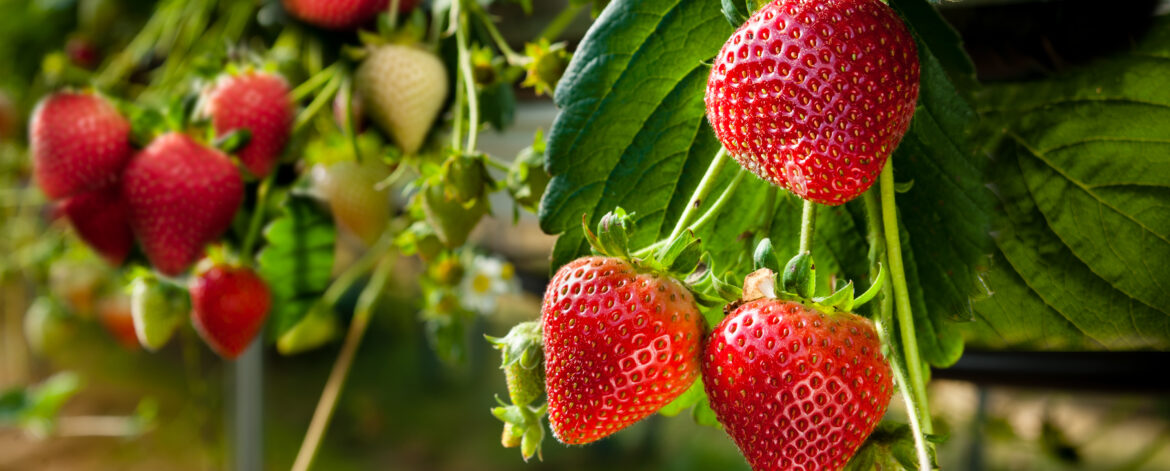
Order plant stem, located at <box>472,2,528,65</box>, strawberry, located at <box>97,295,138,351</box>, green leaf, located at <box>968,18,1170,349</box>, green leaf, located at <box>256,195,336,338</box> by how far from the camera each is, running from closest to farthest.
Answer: green leaf, located at <box>968,18,1170,349</box> → plant stem, located at <box>472,2,528,65</box> → green leaf, located at <box>256,195,336,338</box> → strawberry, located at <box>97,295,138,351</box>

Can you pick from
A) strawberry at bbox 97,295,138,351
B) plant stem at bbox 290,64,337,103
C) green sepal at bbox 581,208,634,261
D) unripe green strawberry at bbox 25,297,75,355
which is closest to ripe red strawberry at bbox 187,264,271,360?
plant stem at bbox 290,64,337,103

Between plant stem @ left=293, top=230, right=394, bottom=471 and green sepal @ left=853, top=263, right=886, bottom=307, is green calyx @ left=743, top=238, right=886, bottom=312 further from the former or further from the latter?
plant stem @ left=293, top=230, right=394, bottom=471

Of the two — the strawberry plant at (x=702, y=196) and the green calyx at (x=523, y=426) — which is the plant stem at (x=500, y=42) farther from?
the green calyx at (x=523, y=426)

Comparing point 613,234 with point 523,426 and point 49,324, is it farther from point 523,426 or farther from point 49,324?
point 49,324

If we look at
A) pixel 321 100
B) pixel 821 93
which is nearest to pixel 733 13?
pixel 821 93

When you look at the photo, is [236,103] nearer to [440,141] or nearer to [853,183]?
[440,141]

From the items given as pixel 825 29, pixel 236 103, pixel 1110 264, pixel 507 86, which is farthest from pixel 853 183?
pixel 236 103
